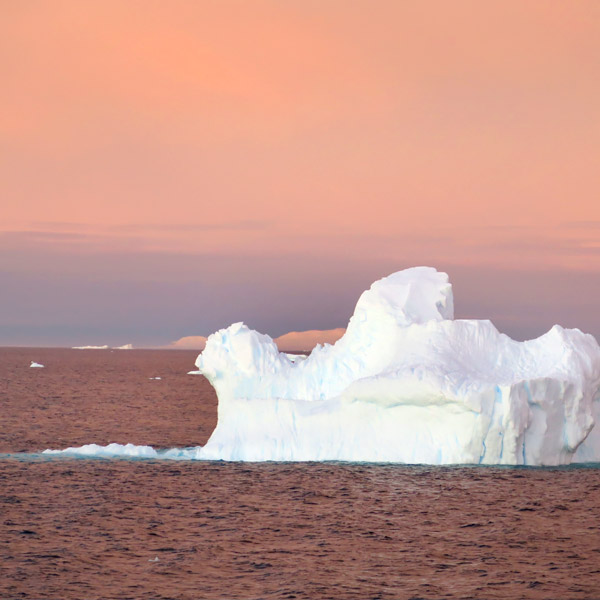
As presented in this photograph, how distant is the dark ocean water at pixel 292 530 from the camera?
1672 cm

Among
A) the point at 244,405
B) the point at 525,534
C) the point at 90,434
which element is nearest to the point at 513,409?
the point at 525,534

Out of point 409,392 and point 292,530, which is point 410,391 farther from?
point 292,530

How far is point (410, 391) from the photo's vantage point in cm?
2706

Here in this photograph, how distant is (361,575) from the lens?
1738cm

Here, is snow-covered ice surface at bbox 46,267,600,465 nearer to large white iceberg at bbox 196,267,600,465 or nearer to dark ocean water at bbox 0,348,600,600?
large white iceberg at bbox 196,267,600,465

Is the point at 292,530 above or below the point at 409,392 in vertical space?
below

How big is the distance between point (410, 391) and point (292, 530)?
753 centimetres

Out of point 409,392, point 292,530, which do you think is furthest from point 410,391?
point 292,530

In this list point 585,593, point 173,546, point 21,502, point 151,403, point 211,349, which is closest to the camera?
point 585,593

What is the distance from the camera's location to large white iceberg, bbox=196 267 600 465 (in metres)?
27.2

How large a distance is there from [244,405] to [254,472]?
8.41 ft

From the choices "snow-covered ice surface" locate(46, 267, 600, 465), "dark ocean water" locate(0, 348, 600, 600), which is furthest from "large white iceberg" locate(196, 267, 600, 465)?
"dark ocean water" locate(0, 348, 600, 600)

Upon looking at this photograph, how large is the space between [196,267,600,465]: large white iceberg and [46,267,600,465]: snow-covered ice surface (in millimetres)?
37

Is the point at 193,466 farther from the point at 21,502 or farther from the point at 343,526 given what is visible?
the point at 343,526
